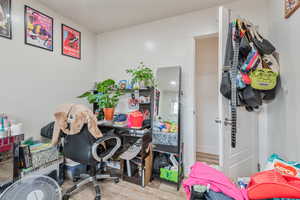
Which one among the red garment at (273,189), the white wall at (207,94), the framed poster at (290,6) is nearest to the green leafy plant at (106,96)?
the white wall at (207,94)

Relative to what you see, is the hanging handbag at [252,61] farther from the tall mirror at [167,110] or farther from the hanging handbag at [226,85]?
the tall mirror at [167,110]

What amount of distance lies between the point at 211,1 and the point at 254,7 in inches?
21.2

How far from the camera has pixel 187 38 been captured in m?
2.13

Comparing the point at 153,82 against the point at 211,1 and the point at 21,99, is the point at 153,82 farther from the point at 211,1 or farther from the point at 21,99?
the point at 21,99

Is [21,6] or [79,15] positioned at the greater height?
[79,15]

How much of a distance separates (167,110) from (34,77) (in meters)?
1.94

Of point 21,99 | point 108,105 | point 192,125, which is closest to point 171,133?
point 192,125

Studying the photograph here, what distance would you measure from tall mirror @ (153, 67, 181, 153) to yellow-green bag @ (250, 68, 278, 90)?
90cm

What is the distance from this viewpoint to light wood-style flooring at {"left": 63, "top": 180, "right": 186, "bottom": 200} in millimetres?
1589

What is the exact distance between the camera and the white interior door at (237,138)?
1285mm

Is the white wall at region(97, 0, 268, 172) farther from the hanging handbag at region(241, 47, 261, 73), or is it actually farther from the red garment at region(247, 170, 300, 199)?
the red garment at region(247, 170, 300, 199)

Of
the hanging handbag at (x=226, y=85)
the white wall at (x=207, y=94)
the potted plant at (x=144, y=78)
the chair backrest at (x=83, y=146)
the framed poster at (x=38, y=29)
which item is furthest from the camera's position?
the white wall at (x=207, y=94)

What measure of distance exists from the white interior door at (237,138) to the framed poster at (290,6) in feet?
1.32

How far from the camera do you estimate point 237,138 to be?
140cm
